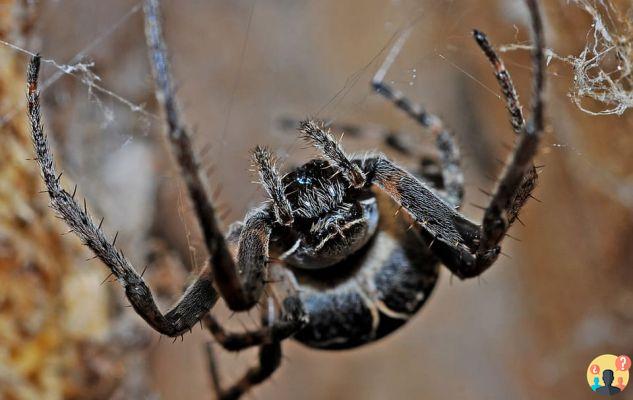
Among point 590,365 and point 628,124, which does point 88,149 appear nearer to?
point 628,124

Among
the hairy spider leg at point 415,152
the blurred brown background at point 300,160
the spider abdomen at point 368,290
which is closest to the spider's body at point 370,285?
the spider abdomen at point 368,290

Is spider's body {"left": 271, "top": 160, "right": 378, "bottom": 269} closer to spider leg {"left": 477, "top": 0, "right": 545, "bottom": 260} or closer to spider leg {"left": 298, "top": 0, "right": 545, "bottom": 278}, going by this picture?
spider leg {"left": 298, "top": 0, "right": 545, "bottom": 278}

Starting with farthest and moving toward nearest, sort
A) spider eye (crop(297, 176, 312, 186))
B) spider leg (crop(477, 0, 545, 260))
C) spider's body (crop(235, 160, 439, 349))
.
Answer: spider's body (crop(235, 160, 439, 349)) → spider eye (crop(297, 176, 312, 186)) → spider leg (crop(477, 0, 545, 260))

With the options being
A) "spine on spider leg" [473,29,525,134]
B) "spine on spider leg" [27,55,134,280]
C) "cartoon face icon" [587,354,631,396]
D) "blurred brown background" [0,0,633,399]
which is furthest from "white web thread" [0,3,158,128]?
"cartoon face icon" [587,354,631,396]

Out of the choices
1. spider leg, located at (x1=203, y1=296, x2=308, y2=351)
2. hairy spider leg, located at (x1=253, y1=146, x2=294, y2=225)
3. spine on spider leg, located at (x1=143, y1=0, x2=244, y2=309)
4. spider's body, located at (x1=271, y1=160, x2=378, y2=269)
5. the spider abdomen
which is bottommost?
the spider abdomen

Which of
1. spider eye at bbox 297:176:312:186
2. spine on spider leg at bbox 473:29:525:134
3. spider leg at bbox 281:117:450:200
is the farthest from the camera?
spider leg at bbox 281:117:450:200

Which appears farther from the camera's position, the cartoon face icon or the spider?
the cartoon face icon

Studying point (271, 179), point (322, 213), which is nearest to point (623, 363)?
point (322, 213)

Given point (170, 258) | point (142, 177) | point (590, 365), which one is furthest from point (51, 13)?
point (590, 365)

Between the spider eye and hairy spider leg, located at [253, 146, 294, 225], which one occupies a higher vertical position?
hairy spider leg, located at [253, 146, 294, 225]

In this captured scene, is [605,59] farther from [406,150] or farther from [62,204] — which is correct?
[62,204]
